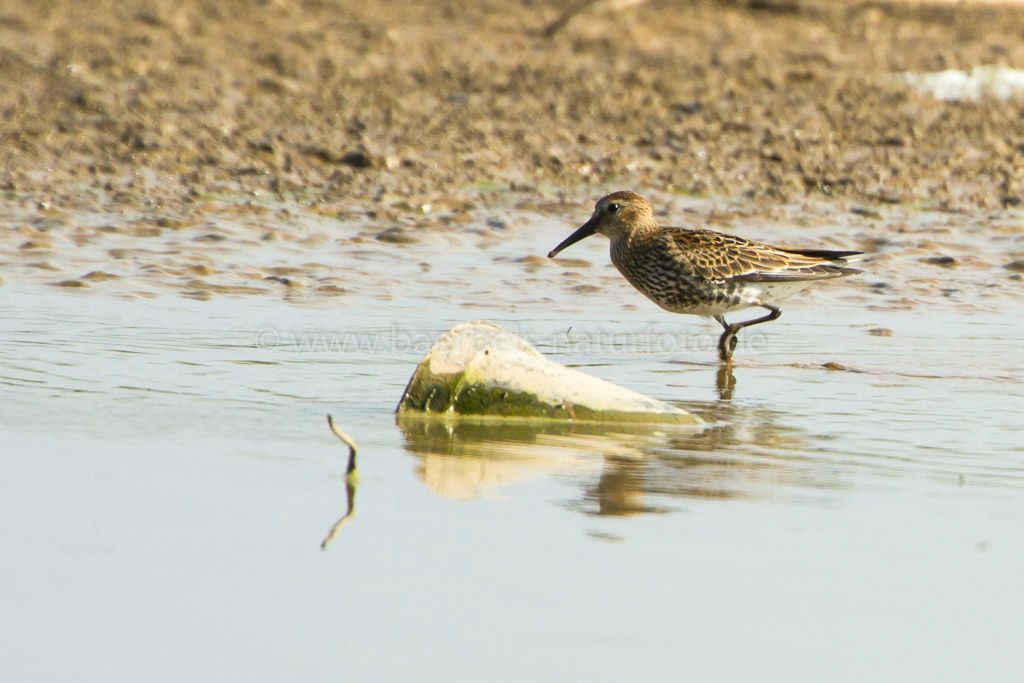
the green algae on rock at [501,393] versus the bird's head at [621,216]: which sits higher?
the bird's head at [621,216]

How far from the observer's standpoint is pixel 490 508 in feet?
Answer: 16.0

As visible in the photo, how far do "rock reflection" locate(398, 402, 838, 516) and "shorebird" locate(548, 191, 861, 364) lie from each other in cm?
203

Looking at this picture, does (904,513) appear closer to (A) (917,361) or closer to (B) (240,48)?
(A) (917,361)

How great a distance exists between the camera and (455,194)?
11570 millimetres

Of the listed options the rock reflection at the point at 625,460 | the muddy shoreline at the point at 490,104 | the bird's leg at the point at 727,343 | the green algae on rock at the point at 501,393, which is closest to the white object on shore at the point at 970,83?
the muddy shoreline at the point at 490,104

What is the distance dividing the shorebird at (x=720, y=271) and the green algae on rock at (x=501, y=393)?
2.11 meters

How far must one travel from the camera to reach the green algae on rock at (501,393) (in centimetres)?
621

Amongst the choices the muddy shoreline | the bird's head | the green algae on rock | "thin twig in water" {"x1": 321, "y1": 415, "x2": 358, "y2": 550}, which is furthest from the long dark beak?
"thin twig in water" {"x1": 321, "y1": 415, "x2": 358, "y2": 550}

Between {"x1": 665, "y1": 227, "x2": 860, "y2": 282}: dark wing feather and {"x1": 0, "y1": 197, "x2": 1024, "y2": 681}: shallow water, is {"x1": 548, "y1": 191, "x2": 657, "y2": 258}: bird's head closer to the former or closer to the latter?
{"x1": 665, "y1": 227, "x2": 860, "y2": 282}: dark wing feather

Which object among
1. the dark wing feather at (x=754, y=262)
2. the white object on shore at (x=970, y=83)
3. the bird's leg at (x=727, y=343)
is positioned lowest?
the bird's leg at (x=727, y=343)

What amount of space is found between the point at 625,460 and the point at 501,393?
2.36ft

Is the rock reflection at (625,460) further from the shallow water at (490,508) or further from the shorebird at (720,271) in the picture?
the shorebird at (720,271)

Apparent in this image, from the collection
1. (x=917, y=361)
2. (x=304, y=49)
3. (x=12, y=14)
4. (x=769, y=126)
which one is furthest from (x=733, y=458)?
(x=12, y=14)

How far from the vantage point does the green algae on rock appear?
6.21 meters
